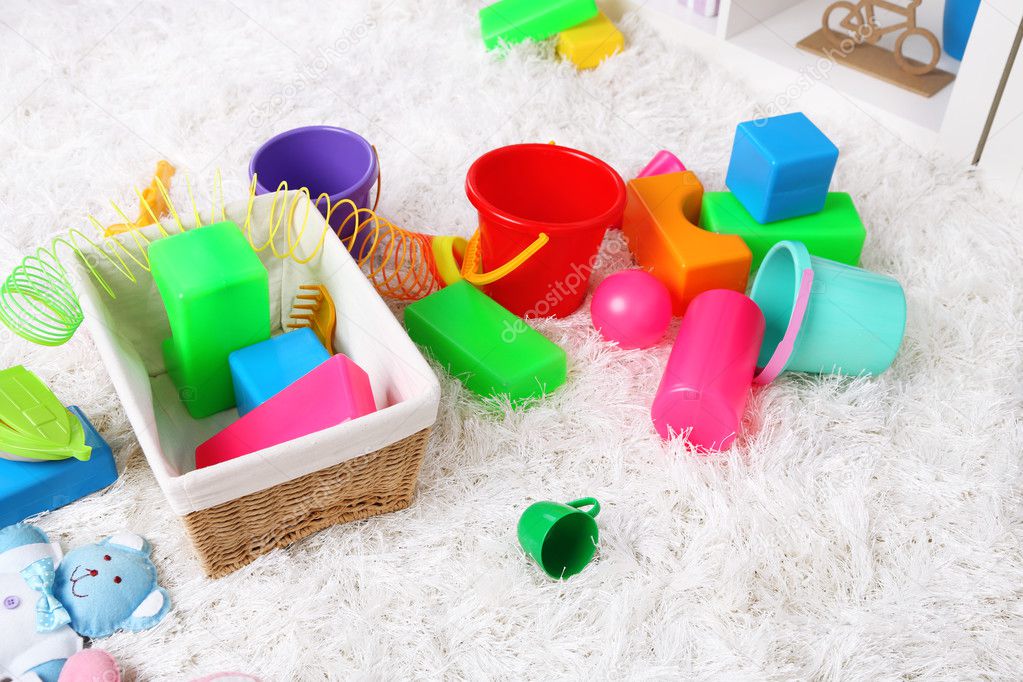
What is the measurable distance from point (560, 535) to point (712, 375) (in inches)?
9.9

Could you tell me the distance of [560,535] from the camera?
0.97 metres

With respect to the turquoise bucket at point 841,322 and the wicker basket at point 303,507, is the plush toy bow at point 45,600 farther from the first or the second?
the turquoise bucket at point 841,322

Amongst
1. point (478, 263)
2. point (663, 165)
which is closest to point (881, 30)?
point (663, 165)

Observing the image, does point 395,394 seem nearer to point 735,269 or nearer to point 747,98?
point 735,269

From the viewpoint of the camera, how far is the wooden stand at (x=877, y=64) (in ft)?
5.09

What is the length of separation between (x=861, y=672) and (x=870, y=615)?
64 mm

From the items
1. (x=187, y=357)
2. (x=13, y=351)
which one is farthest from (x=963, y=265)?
(x=13, y=351)

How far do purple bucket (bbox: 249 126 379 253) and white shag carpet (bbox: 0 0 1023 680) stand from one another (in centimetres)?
12

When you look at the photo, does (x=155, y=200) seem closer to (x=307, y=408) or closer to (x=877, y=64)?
(x=307, y=408)


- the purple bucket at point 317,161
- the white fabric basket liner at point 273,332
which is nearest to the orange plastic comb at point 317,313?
the white fabric basket liner at point 273,332

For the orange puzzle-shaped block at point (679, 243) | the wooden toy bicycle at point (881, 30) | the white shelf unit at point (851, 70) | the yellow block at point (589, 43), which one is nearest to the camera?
the orange puzzle-shaped block at point (679, 243)

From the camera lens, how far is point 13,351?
1171mm

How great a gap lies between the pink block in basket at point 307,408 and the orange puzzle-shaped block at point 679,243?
19.0 inches

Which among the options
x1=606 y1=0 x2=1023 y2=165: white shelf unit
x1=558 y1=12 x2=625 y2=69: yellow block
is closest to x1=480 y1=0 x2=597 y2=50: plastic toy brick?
x1=558 y1=12 x2=625 y2=69: yellow block
